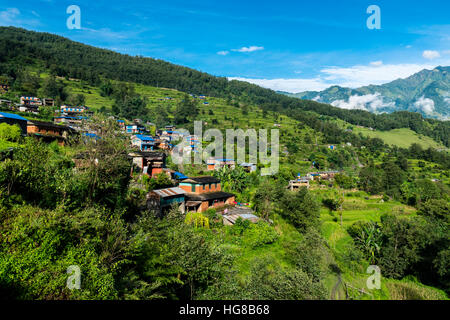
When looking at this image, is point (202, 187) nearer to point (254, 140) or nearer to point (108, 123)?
point (108, 123)

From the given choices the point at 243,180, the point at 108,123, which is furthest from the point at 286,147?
the point at 108,123

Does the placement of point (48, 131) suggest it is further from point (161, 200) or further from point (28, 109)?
point (28, 109)

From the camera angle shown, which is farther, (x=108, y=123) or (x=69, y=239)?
(x=108, y=123)

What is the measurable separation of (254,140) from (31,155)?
235 feet

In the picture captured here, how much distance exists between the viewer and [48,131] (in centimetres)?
3653

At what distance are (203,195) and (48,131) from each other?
2622 centimetres

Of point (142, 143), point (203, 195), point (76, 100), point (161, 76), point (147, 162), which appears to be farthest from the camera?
point (161, 76)

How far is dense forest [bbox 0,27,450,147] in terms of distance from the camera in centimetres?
12594

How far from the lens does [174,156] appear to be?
58.0 metres

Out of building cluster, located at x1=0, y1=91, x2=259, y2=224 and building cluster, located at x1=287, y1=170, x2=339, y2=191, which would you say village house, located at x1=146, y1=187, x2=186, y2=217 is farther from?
building cluster, located at x1=287, y1=170, x2=339, y2=191

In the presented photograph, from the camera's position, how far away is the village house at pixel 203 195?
3124 centimetres

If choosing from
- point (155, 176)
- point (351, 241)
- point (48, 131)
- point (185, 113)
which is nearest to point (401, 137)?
point (185, 113)

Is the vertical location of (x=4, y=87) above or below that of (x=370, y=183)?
above

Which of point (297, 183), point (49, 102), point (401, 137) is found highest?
point (49, 102)
